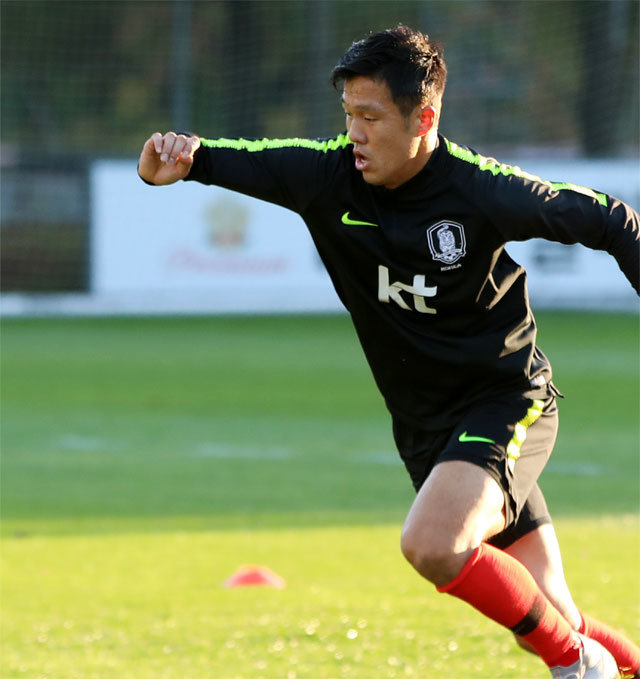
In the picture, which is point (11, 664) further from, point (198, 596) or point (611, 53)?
point (611, 53)

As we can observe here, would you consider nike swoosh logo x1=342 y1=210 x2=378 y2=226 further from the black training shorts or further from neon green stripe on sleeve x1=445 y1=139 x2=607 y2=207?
the black training shorts

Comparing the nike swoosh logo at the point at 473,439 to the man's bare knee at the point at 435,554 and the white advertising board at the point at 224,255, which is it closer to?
the man's bare knee at the point at 435,554

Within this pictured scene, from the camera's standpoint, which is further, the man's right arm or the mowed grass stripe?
the mowed grass stripe

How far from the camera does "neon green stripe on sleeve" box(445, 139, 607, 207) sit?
365 cm

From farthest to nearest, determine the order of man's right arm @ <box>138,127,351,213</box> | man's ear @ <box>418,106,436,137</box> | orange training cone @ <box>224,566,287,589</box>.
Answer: orange training cone @ <box>224,566,287,589</box>, man's right arm @ <box>138,127,351,213</box>, man's ear @ <box>418,106,436,137</box>

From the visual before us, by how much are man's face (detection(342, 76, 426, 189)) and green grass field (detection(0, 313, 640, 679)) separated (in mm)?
1633

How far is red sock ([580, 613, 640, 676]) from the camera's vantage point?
396cm

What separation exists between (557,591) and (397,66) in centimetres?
165

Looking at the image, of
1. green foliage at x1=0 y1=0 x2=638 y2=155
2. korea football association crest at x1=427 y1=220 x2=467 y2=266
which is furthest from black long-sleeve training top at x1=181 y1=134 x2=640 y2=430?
green foliage at x1=0 y1=0 x2=638 y2=155

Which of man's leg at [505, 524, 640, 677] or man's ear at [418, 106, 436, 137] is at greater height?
man's ear at [418, 106, 436, 137]

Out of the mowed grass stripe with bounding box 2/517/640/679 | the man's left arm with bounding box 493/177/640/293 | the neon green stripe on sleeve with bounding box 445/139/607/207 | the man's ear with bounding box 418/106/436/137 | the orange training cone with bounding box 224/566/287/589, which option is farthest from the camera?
the orange training cone with bounding box 224/566/287/589

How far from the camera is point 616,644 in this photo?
13.1 feet

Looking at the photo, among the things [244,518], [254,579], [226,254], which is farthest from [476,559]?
[226,254]

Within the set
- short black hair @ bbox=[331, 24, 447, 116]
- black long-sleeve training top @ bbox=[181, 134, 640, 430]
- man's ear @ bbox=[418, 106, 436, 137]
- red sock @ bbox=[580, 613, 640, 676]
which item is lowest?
red sock @ bbox=[580, 613, 640, 676]
